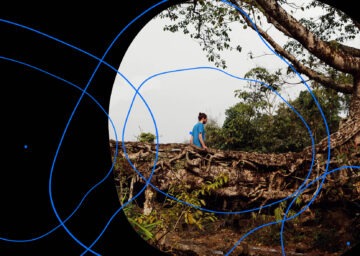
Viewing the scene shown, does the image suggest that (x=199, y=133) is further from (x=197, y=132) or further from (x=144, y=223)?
(x=144, y=223)

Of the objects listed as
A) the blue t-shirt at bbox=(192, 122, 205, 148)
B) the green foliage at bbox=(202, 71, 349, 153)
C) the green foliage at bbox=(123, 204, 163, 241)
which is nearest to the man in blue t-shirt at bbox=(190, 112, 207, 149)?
the blue t-shirt at bbox=(192, 122, 205, 148)

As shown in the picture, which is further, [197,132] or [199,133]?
[197,132]

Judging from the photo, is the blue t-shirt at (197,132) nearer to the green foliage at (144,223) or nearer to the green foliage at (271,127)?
the green foliage at (144,223)

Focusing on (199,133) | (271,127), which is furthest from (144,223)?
(271,127)

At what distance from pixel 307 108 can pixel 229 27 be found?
526 cm

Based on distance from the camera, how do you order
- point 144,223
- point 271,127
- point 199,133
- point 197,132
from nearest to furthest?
point 144,223, point 199,133, point 197,132, point 271,127

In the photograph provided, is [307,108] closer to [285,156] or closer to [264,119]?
[264,119]

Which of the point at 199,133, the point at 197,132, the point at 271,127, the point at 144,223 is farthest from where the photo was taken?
the point at 271,127

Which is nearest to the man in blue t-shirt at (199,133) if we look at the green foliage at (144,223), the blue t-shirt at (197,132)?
the blue t-shirt at (197,132)

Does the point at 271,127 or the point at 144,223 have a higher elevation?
the point at 271,127

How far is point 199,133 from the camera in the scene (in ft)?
21.5

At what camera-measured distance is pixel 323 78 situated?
7.02 meters

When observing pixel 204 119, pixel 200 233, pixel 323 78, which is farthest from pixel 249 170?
pixel 323 78

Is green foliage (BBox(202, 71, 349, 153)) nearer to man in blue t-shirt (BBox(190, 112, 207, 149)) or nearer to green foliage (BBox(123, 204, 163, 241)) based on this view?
man in blue t-shirt (BBox(190, 112, 207, 149))
